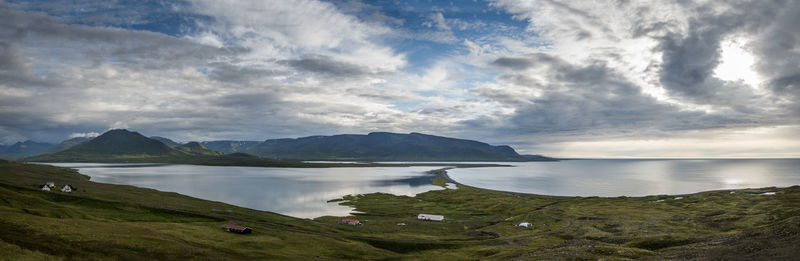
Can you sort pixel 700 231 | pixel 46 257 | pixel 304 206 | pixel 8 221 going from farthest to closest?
pixel 304 206 → pixel 700 231 → pixel 8 221 → pixel 46 257

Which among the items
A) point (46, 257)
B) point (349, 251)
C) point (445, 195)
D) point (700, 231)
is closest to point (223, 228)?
point (349, 251)

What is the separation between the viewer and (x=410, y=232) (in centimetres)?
10194

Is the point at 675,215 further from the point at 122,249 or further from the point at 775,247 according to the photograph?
the point at 122,249

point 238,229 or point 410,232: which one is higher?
point 238,229

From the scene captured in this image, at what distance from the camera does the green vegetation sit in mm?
48594

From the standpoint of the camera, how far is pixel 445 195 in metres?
195

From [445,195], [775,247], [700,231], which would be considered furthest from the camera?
[445,195]

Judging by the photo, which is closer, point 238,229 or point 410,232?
point 238,229

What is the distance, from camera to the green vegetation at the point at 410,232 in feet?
159

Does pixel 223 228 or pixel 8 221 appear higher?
pixel 8 221

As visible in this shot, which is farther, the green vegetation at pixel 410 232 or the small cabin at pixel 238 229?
the small cabin at pixel 238 229

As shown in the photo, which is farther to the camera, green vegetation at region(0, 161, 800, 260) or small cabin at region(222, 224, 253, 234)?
small cabin at region(222, 224, 253, 234)

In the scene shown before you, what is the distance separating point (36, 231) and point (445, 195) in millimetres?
164533

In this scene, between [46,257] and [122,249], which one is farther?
[122,249]
